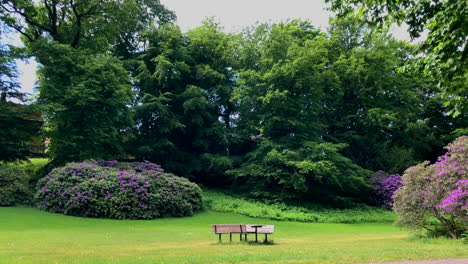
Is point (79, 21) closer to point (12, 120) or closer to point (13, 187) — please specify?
point (12, 120)

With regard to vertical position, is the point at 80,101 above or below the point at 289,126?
above

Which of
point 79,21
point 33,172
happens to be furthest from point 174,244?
point 79,21

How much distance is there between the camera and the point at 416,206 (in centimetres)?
1550

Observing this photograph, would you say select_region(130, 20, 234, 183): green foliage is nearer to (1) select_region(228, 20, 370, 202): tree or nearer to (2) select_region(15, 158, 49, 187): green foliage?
(1) select_region(228, 20, 370, 202): tree

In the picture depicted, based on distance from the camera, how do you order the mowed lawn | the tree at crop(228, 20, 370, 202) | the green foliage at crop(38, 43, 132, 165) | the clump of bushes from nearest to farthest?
1. the mowed lawn
2. the clump of bushes
3. the green foliage at crop(38, 43, 132, 165)
4. the tree at crop(228, 20, 370, 202)

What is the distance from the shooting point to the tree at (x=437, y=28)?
7992 mm

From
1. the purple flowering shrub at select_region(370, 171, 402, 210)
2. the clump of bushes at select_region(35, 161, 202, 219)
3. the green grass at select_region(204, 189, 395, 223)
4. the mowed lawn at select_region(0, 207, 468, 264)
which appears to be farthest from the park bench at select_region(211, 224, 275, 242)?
the purple flowering shrub at select_region(370, 171, 402, 210)

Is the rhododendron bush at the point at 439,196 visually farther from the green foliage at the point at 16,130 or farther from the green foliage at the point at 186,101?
the green foliage at the point at 16,130

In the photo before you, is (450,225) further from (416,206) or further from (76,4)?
(76,4)

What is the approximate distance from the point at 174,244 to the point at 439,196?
33.0 feet

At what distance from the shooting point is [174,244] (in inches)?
502

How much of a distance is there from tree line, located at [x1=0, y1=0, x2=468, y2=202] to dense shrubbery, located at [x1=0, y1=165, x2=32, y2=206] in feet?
12.1

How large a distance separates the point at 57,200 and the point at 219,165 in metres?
12.6

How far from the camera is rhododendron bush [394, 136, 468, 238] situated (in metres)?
14.0
